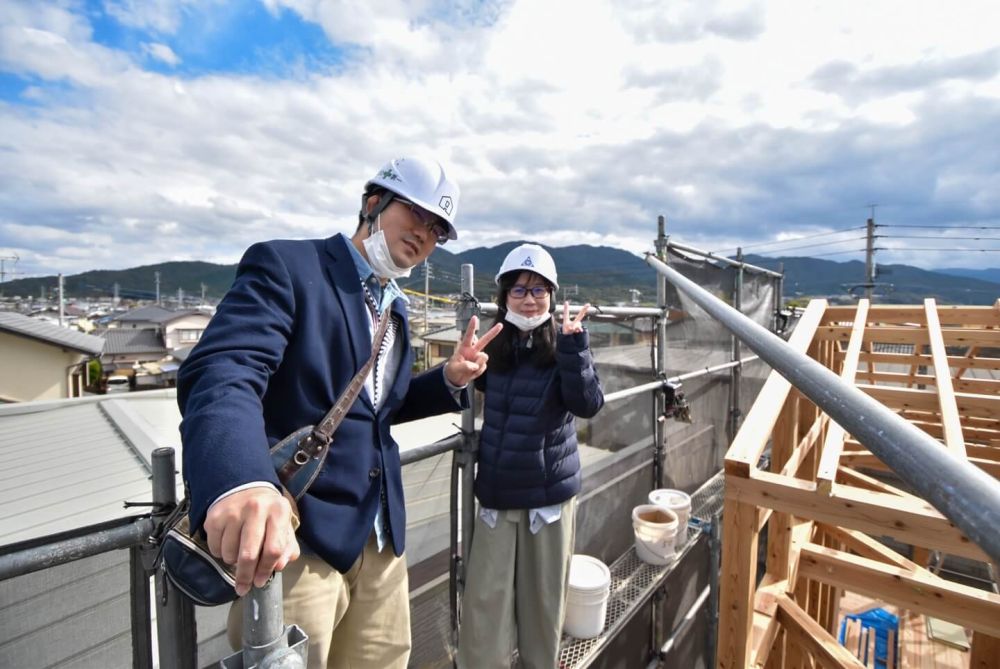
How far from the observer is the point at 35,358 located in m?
14.0

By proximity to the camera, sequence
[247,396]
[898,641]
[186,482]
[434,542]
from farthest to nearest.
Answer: [898,641], [434,542], [247,396], [186,482]

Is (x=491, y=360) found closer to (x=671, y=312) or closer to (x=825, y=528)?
(x=671, y=312)

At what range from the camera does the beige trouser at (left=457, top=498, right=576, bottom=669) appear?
8.54 ft

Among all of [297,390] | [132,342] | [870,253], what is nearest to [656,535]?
[297,390]

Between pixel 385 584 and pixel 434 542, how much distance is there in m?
1.25

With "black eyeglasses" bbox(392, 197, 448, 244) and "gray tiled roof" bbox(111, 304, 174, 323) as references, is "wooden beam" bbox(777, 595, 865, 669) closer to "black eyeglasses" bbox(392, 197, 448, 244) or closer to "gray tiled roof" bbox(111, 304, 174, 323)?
"black eyeglasses" bbox(392, 197, 448, 244)

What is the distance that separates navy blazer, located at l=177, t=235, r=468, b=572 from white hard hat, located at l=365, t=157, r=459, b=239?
26 cm

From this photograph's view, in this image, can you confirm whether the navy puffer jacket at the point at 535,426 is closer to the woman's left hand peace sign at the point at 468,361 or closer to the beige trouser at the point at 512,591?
the beige trouser at the point at 512,591

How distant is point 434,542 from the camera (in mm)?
2889

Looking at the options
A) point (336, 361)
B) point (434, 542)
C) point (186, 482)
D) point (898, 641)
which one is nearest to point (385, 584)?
point (336, 361)

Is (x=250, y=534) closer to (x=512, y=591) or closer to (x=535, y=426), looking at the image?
(x=535, y=426)

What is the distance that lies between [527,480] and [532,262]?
47.8 inches

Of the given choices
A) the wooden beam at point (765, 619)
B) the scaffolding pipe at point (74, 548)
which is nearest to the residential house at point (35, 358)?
the scaffolding pipe at point (74, 548)

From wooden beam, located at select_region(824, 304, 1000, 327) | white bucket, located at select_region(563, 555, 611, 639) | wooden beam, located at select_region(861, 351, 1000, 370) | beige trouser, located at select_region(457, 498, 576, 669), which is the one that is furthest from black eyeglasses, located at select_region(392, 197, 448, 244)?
wooden beam, located at select_region(861, 351, 1000, 370)
